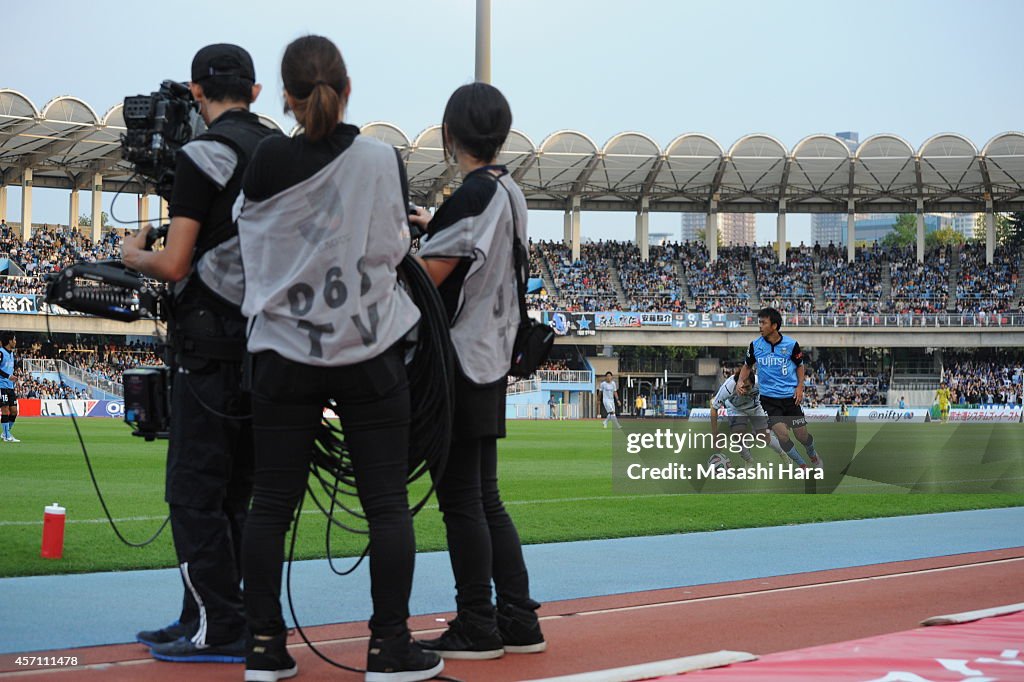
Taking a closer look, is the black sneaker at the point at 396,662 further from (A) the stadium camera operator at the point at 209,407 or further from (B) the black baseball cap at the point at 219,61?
(B) the black baseball cap at the point at 219,61

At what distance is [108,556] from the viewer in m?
6.86

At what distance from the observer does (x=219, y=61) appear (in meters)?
4.22

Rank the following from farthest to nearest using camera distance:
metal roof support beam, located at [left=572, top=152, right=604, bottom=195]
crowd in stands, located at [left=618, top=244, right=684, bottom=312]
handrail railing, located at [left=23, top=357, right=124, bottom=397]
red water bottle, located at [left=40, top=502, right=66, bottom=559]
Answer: crowd in stands, located at [left=618, top=244, right=684, bottom=312], metal roof support beam, located at [left=572, top=152, right=604, bottom=195], handrail railing, located at [left=23, top=357, right=124, bottom=397], red water bottle, located at [left=40, top=502, right=66, bottom=559]

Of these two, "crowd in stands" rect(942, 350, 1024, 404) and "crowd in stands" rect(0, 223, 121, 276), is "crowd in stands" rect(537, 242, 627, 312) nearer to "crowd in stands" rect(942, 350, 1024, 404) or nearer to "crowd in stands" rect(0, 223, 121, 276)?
"crowd in stands" rect(942, 350, 1024, 404)

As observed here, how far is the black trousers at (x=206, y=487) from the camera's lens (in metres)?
4.10

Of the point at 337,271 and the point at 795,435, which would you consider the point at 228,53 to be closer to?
the point at 337,271

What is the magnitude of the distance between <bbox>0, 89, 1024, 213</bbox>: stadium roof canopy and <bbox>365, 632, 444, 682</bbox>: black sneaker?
48.3 meters

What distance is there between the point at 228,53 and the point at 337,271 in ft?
3.52

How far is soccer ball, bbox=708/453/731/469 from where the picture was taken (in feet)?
42.1

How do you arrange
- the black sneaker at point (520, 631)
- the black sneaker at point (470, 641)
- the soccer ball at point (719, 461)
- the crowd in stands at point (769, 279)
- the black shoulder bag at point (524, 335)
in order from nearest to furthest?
the black sneaker at point (470, 641) < the black sneaker at point (520, 631) < the black shoulder bag at point (524, 335) < the soccer ball at point (719, 461) < the crowd in stands at point (769, 279)

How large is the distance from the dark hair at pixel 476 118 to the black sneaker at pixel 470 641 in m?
1.81

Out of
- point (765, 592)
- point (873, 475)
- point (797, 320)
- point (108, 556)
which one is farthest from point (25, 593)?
point (797, 320)

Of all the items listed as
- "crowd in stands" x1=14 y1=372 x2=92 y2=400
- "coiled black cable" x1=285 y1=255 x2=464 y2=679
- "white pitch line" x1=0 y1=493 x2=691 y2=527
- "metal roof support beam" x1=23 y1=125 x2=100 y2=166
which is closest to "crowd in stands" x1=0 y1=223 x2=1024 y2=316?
"metal roof support beam" x1=23 y1=125 x2=100 y2=166

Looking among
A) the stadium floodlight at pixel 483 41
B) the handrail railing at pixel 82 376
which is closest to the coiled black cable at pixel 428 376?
the stadium floodlight at pixel 483 41
